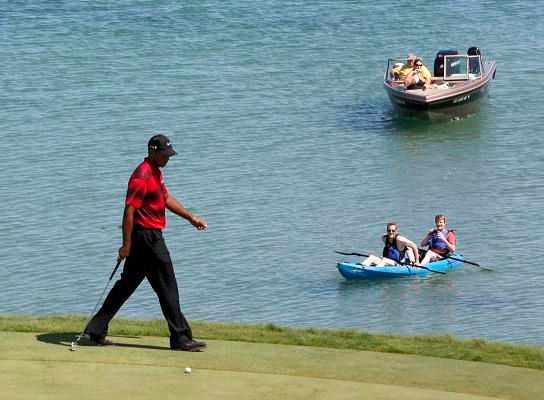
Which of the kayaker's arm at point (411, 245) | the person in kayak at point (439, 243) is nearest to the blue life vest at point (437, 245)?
the person in kayak at point (439, 243)

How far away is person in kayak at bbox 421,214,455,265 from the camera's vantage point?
2352cm

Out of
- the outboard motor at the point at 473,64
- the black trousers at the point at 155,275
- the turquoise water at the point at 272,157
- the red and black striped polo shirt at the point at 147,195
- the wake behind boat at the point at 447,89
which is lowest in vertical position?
the turquoise water at the point at 272,157

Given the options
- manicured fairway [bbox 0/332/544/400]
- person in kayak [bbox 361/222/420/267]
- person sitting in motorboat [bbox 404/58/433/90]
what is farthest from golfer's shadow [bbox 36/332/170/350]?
person sitting in motorboat [bbox 404/58/433/90]

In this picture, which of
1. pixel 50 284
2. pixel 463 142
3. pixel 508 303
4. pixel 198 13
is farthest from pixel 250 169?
pixel 198 13

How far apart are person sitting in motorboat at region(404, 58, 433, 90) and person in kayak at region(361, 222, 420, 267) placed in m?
12.8

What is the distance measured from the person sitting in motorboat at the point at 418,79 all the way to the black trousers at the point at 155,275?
24.5 metres

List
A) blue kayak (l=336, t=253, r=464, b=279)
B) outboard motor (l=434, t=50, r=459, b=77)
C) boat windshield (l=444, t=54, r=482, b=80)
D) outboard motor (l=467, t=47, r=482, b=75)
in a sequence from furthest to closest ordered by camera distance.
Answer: outboard motor (l=467, t=47, r=482, b=75) → boat windshield (l=444, t=54, r=482, b=80) → outboard motor (l=434, t=50, r=459, b=77) → blue kayak (l=336, t=253, r=464, b=279)

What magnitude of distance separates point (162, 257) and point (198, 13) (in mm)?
38558

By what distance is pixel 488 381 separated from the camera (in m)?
10.8

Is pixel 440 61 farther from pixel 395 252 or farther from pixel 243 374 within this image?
pixel 243 374

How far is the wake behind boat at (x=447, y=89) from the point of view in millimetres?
35312

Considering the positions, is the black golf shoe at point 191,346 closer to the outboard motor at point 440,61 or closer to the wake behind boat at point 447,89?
the wake behind boat at point 447,89

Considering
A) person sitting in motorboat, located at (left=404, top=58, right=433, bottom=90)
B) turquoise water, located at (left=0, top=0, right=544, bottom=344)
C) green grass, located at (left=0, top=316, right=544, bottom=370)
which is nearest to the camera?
green grass, located at (left=0, top=316, right=544, bottom=370)

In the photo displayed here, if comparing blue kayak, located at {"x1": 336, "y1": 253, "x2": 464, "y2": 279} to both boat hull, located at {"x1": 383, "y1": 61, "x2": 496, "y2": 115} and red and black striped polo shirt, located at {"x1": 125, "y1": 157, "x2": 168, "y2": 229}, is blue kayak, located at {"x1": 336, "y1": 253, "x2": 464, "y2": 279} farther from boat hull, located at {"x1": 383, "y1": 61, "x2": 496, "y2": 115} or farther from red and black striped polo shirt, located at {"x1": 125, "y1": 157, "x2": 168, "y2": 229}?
boat hull, located at {"x1": 383, "y1": 61, "x2": 496, "y2": 115}
